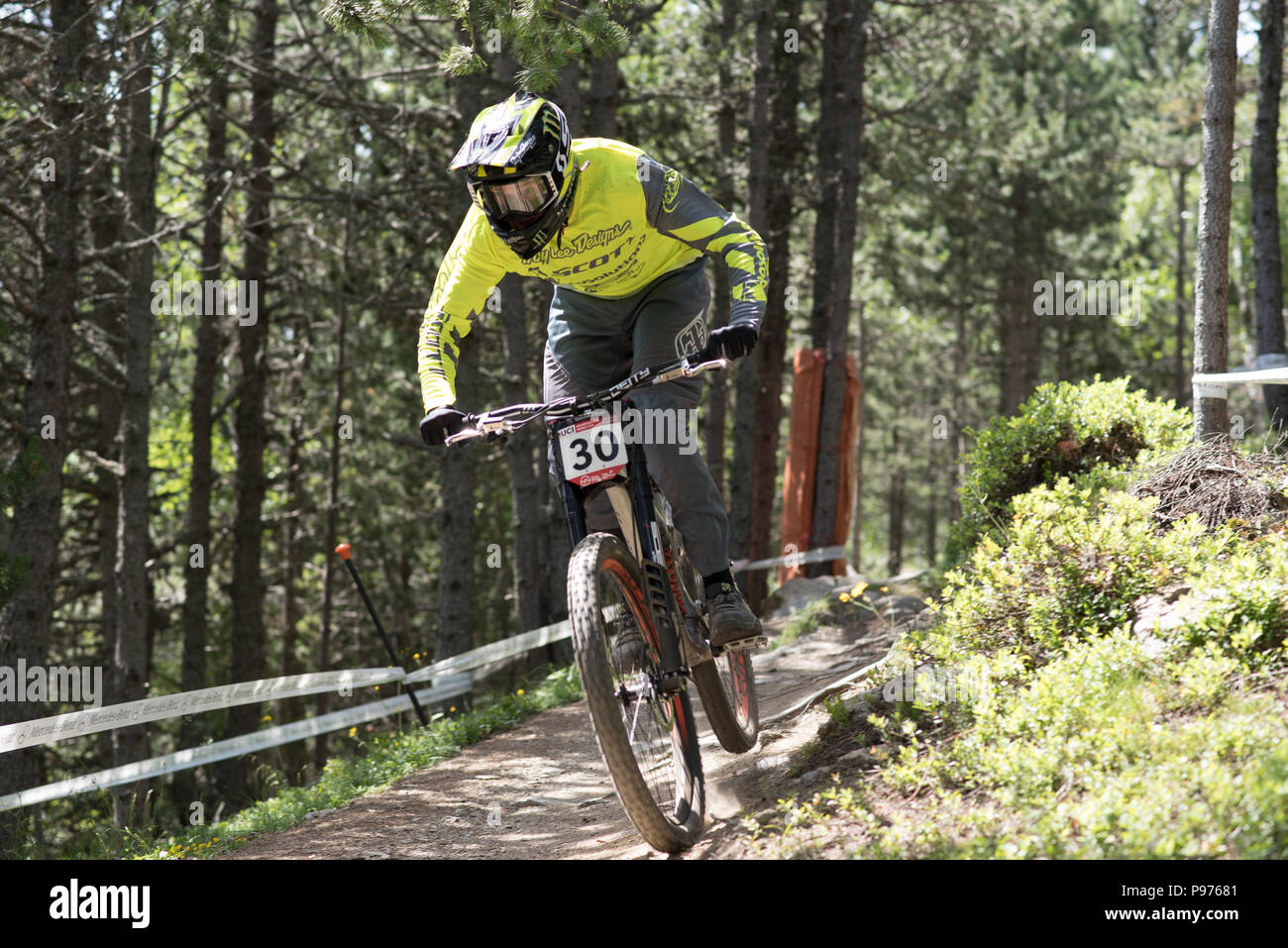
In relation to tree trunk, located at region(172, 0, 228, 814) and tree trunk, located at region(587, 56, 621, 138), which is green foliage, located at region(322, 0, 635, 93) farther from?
tree trunk, located at region(172, 0, 228, 814)

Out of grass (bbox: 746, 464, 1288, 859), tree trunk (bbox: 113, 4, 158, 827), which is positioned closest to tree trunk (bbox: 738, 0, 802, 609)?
tree trunk (bbox: 113, 4, 158, 827)

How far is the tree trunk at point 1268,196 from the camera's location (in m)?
13.1

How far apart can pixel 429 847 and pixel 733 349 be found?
3013mm

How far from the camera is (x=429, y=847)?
17.4ft

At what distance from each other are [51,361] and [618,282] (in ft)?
21.4

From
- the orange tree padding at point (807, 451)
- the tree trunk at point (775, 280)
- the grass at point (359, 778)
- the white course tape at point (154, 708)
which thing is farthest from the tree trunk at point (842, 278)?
the white course tape at point (154, 708)

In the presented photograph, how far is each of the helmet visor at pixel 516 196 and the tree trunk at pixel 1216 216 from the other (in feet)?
14.7

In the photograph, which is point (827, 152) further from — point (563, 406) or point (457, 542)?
point (563, 406)

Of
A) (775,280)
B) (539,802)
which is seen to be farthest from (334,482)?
(539,802)

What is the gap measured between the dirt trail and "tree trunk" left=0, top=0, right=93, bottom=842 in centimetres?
370

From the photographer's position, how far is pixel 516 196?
4180 mm

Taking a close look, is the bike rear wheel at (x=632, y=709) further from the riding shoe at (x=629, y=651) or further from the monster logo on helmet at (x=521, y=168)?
the monster logo on helmet at (x=521, y=168)

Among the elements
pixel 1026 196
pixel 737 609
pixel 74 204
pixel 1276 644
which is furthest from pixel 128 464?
pixel 1026 196

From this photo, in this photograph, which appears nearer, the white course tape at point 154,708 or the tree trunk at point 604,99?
the white course tape at point 154,708
